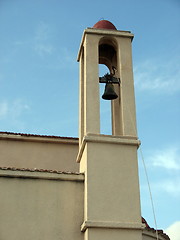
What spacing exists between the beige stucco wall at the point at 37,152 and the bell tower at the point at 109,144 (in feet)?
9.21

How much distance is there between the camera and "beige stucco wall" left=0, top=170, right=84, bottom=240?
338 inches

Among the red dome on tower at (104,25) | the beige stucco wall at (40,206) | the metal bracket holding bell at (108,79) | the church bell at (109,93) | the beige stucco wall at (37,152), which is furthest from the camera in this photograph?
the beige stucco wall at (37,152)

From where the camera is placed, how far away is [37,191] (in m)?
8.97

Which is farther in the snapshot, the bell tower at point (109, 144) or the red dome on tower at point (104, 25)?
the red dome on tower at point (104, 25)

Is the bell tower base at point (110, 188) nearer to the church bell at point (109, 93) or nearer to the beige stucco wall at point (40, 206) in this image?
the beige stucco wall at point (40, 206)

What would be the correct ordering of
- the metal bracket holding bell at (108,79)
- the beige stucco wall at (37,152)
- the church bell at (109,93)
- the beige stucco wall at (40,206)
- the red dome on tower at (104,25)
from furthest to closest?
the beige stucco wall at (37,152) < the red dome on tower at (104,25) < the metal bracket holding bell at (108,79) < the church bell at (109,93) < the beige stucco wall at (40,206)

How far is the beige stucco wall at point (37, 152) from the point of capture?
1280 cm

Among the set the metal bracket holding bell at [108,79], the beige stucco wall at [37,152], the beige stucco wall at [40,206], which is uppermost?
the metal bracket holding bell at [108,79]

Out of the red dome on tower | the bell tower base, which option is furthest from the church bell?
the red dome on tower

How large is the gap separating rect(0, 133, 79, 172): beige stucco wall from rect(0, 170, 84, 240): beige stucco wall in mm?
3727

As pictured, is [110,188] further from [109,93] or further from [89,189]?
[109,93]

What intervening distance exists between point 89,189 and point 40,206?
Result: 1.06m

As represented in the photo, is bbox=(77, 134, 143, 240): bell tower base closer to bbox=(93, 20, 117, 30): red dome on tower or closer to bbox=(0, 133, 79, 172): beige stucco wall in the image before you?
bbox=(93, 20, 117, 30): red dome on tower

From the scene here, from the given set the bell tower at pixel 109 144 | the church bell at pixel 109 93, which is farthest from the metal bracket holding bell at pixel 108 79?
the church bell at pixel 109 93
